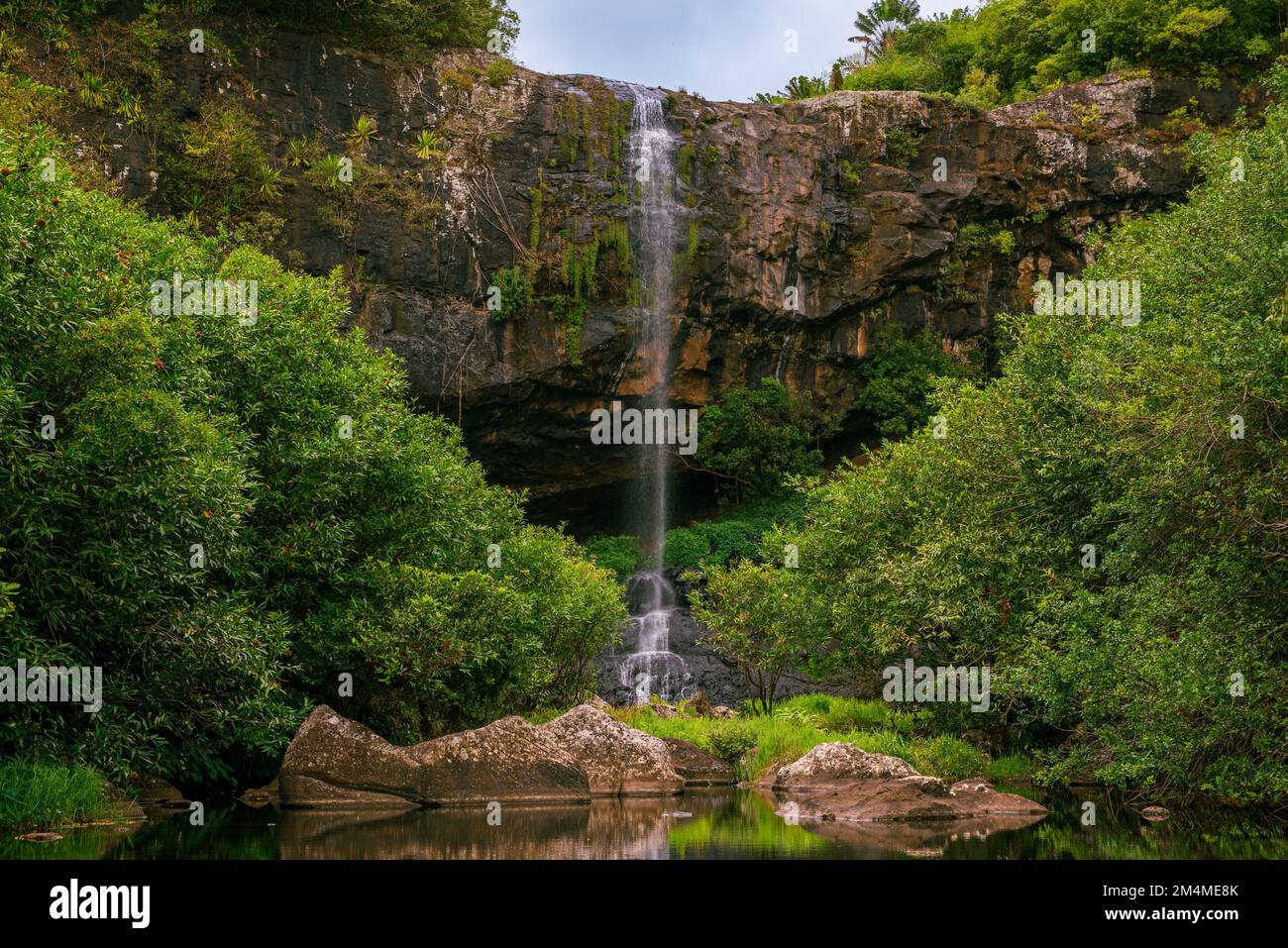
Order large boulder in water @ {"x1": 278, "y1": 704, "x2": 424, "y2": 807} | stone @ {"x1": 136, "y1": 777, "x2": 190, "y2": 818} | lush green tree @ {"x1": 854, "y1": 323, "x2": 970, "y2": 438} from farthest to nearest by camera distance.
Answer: lush green tree @ {"x1": 854, "y1": 323, "x2": 970, "y2": 438} → large boulder in water @ {"x1": 278, "y1": 704, "x2": 424, "y2": 807} → stone @ {"x1": 136, "y1": 777, "x2": 190, "y2": 818}

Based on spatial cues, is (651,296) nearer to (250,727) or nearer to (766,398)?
(766,398)

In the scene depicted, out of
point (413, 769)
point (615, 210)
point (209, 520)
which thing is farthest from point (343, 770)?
point (615, 210)

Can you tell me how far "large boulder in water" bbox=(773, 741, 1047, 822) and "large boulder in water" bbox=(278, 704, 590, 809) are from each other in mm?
4286

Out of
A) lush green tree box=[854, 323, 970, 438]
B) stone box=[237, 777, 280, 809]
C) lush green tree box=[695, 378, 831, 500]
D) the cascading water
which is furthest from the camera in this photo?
lush green tree box=[854, 323, 970, 438]

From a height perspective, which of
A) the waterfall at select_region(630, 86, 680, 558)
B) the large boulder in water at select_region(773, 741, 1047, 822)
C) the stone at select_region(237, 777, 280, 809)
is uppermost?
the waterfall at select_region(630, 86, 680, 558)

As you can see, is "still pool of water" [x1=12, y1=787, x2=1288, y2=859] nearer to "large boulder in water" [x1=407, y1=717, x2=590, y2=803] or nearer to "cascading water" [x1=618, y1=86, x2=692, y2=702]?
"large boulder in water" [x1=407, y1=717, x2=590, y2=803]

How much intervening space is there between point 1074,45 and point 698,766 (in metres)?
42.5

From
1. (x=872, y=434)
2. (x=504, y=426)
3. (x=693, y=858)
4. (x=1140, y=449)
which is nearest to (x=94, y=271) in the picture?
(x=693, y=858)

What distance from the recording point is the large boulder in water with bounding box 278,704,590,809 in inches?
784

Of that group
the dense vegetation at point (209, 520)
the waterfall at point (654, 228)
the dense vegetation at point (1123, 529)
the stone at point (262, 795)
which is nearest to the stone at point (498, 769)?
the dense vegetation at point (209, 520)

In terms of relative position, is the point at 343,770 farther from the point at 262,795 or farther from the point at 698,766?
the point at 698,766

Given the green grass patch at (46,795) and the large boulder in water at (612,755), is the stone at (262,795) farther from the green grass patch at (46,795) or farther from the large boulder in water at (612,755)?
the large boulder in water at (612,755)

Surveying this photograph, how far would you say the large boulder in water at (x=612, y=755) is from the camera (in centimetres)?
2288

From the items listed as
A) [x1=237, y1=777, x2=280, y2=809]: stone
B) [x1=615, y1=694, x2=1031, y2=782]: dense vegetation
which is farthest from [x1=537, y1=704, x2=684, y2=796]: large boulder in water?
[x1=237, y1=777, x2=280, y2=809]: stone
